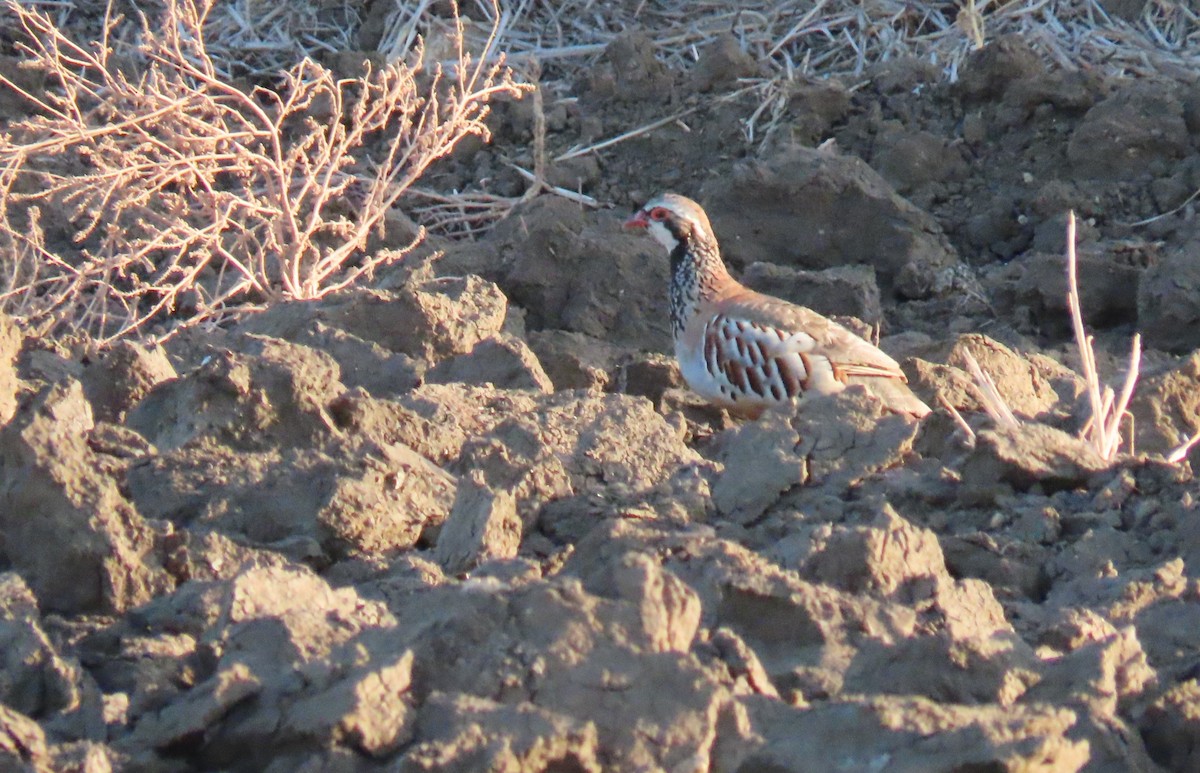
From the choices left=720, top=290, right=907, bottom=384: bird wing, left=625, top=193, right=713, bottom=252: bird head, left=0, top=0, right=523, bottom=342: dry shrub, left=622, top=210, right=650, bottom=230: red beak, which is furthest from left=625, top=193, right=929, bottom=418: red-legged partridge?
left=0, top=0, right=523, bottom=342: dry shrub

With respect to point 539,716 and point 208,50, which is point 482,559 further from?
point 208,50

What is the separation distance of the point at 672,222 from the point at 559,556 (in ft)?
14.1

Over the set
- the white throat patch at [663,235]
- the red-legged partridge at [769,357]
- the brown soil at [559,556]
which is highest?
the brown soil at [559,556]

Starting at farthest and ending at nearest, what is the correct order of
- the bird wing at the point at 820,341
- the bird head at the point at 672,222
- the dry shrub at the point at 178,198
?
the bird head at the point at 672,222
the dry shrub at the point at 178,198
the bird wing at the point at 820,341

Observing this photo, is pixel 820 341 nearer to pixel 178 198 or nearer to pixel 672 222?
pixel 672 222

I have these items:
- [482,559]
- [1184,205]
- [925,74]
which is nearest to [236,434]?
[482,559]

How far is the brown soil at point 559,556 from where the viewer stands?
2854mm

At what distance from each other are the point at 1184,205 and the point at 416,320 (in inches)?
176

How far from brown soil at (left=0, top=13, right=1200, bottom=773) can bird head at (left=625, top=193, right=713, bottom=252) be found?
12.2 inches

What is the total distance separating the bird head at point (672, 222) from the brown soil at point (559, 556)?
1.01ft

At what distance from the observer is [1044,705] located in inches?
119

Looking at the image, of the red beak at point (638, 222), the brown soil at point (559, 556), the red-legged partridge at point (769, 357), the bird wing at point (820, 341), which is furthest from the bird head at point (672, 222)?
the bird wing at point (820, 341)

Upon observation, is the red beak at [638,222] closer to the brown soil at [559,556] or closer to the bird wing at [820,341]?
the brown soil at [559,556]

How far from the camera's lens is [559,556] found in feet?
12.3
